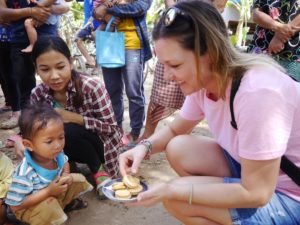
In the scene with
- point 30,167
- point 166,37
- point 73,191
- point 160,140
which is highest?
point 166,37

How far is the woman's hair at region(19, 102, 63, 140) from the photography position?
1.95 m

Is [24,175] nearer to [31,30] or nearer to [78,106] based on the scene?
[78,106]

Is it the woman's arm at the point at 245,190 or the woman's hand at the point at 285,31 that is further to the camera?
the woman's hand at the point at 285,31

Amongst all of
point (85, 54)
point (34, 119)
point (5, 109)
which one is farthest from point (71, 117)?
point (85, 54)

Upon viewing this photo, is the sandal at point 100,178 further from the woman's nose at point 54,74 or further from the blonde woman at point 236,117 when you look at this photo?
the blonde woman at point 236,117

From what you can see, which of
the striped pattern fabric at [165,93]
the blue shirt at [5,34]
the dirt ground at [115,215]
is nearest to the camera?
the dirt ground at [115,215]

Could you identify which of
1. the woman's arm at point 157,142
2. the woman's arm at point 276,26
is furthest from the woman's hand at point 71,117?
the woman's arm at point 276,26

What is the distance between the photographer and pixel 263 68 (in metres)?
1.38

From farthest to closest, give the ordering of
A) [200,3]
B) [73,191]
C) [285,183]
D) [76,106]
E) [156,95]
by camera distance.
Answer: [156,95]
[76,106]
[73,191]
[285,183]
[200,3]

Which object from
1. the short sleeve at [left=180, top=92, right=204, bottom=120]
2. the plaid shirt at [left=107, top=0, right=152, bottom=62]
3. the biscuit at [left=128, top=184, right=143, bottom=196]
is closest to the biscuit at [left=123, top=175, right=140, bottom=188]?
the biscuit at [left=128, top=184, right=143, bottom=196]

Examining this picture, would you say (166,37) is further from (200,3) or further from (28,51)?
(28,51)

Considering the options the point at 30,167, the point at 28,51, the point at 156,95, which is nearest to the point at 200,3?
the point at 30,167

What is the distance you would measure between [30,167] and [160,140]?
724 millimetres

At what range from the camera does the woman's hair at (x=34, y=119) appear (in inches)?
76.9
